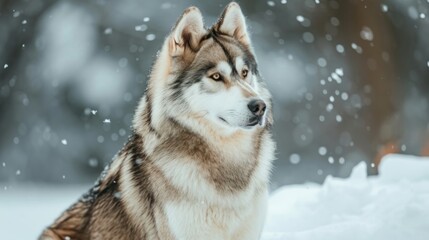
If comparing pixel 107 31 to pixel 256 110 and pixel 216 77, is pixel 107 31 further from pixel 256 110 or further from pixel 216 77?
→ pixel 256 110

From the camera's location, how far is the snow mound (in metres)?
5.91

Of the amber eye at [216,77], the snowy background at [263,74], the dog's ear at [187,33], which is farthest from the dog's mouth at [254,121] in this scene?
the snowy background at [263,74]

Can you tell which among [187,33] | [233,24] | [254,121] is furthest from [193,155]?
[233,24]

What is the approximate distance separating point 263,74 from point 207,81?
1195cm

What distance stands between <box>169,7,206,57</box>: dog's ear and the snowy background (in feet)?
30.1

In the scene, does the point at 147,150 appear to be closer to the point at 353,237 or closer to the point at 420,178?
the point at 353,237

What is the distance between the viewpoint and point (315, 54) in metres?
17.6

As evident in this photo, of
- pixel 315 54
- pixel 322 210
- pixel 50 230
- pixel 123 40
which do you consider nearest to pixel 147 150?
pixel 50 230

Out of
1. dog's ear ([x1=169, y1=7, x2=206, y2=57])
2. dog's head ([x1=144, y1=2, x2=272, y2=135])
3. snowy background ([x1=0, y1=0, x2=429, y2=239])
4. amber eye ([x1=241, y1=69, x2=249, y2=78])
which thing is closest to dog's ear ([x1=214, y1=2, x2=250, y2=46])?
dog's head ([x1=144, y1=2, x2=272, y2=135])

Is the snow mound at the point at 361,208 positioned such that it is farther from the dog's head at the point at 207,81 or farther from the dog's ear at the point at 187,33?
the dog's ear at the point at 187,33

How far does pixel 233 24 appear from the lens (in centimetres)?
528

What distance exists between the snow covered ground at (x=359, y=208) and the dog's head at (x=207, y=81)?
139cm

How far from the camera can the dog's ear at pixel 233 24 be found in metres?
5.21

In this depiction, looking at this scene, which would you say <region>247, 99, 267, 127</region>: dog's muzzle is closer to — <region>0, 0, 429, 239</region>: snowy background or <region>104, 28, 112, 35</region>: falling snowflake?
<region>0, 0, 429, 239</region>: snowy background
